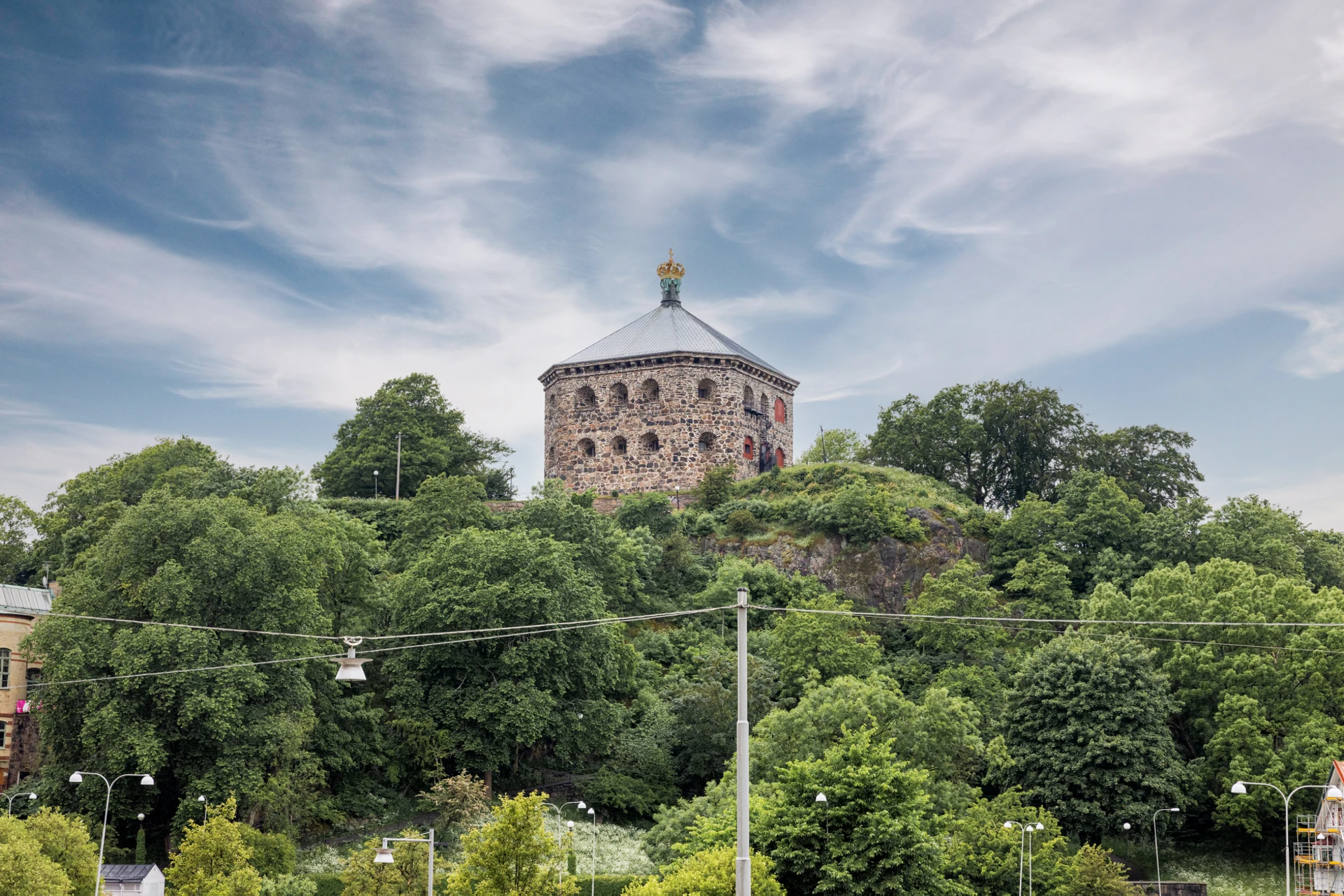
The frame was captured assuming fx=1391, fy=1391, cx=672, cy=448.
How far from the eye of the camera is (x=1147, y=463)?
246 ft

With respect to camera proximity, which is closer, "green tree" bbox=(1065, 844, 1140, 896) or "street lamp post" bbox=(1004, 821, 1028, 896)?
"street lamp post" bbox=(1004, 821, 1028, 896)

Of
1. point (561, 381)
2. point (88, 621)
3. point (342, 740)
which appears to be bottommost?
point (342, 740)

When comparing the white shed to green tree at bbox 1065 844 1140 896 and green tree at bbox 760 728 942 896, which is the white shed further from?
green tree at bbox 1065 844 1140 896

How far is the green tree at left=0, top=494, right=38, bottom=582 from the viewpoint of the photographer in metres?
71.8

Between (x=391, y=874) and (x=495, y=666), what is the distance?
13.2 metres

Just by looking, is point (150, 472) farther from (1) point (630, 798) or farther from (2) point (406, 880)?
(2) point (406, 880)

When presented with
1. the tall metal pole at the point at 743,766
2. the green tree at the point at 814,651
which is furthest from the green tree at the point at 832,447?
the tall metal pole at the point at 743,766

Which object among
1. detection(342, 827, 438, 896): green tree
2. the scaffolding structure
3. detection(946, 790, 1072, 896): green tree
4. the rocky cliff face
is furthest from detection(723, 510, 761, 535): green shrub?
detection(342, 827, 438, 896): green tree

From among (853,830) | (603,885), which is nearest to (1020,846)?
(853,830)

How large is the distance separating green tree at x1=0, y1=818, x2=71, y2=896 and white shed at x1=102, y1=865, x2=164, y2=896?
18.4 ft

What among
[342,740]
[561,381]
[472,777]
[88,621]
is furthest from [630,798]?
[561,381]

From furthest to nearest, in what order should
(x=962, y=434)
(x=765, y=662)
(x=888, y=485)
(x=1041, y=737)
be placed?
(x=962, y=434) → (x=888, y=485) → (x=765, y=662) → (x=1041, y=737)

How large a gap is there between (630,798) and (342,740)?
32.1 ft

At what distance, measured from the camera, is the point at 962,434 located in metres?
78.2
